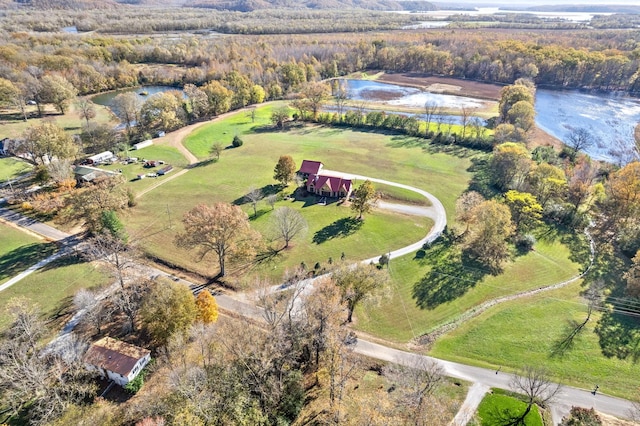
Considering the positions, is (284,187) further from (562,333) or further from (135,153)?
(562,333)

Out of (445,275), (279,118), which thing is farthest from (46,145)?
(445,275)

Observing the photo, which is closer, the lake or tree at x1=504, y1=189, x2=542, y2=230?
tree at x1=504, y1=189, x2=542, y2=230

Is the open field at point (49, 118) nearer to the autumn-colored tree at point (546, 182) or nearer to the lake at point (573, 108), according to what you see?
the lake at point (573, 108)

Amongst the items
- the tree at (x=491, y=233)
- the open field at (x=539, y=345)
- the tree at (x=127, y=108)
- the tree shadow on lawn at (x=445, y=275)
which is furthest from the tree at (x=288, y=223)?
the tree at (x=127, y=108)

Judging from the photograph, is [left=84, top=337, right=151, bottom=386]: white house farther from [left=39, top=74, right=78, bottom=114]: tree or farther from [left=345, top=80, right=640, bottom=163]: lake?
[left=345, top=80, right=640, bottom=163]: lake

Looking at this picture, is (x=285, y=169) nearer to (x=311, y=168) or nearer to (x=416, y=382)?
(x=311, y=168)

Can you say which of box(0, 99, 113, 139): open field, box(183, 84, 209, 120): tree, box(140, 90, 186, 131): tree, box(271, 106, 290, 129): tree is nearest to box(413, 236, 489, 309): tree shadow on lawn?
box(271, 106, 290, 129): tree
